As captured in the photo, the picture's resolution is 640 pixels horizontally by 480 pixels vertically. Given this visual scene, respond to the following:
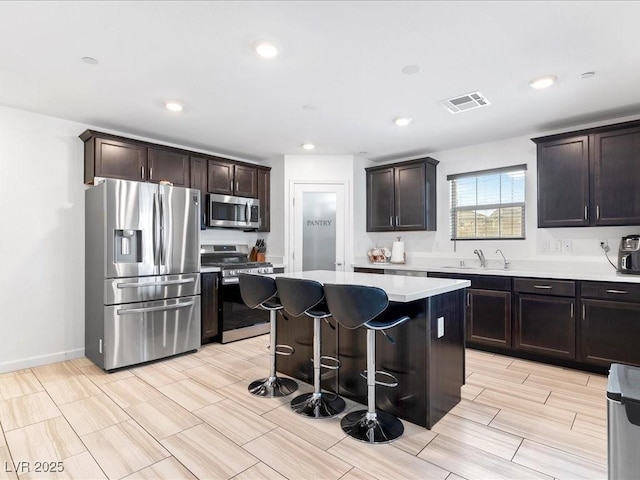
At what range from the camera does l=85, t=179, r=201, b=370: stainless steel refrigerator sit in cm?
327

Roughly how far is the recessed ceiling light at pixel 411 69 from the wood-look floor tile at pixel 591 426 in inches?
107

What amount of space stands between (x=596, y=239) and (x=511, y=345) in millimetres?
1461

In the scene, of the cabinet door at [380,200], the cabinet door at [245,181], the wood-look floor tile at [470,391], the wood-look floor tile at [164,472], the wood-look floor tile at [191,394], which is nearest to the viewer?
the wood-look floor tile at [164,472]

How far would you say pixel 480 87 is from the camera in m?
2.85

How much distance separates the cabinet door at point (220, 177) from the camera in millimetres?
4531

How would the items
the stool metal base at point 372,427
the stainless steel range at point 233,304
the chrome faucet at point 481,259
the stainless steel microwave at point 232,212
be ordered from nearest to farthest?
1. the stool metal base at point 372,427
2. the stainless steel range at point 233,304
3. the chrome faucet at point 481,259
4. the stainless steel microwave at point 232,212

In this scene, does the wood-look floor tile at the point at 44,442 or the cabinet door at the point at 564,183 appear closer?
the wood-look floor tile at the point at 44,442

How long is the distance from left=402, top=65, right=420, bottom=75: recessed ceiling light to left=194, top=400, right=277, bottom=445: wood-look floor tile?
273 centimetres

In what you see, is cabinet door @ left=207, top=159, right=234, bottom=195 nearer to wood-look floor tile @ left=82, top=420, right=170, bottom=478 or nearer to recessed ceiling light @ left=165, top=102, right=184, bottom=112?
recessed ceiling light @ left=165, top=102, right=184, bottom=112

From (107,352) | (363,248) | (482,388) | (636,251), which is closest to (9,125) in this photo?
(107,352)

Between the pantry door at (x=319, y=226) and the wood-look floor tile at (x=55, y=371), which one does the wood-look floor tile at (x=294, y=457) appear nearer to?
the wood-look floor tile at (x=55, y=371)

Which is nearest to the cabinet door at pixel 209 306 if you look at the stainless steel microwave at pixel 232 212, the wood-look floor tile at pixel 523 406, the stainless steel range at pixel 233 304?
the stainless steel range at pixel 233 304

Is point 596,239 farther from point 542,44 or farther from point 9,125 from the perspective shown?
point 9,125

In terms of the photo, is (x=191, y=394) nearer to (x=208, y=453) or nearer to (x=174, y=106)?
(x=208, y=453)
